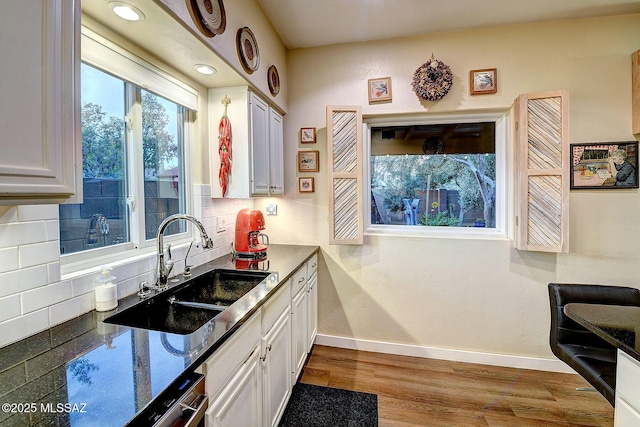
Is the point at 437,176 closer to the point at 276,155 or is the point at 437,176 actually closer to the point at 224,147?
the point at 276,155

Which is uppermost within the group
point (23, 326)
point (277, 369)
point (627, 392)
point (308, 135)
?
point (308, 135)

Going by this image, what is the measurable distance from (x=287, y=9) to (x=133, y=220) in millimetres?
1787

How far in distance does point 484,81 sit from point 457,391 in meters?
2.34

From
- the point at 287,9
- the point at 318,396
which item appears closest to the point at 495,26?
the point at 287,9

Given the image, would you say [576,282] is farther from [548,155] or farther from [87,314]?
[87,314]

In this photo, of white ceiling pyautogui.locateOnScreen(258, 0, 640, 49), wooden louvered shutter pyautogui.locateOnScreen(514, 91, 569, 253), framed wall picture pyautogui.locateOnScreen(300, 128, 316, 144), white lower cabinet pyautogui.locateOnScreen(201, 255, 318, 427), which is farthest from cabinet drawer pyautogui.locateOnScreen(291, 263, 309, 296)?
white ceiling pyautogui.locateOnScreen(258, 0, 640, 49)

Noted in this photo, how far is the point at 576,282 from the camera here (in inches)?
84.2

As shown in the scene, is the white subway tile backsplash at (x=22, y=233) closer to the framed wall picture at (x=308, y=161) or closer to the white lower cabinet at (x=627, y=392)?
the framed wall picture at (x=308, y=161)

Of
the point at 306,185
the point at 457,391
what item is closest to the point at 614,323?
the point at 457,391

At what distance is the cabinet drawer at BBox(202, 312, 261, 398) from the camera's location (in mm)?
910

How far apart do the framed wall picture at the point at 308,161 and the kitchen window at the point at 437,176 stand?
468 mm

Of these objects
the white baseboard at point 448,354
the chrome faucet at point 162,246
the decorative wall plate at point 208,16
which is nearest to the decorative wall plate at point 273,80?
the decorative wall plate at point 208,16

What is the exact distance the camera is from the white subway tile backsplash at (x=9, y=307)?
895 mm

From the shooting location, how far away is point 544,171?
6.58 ft
